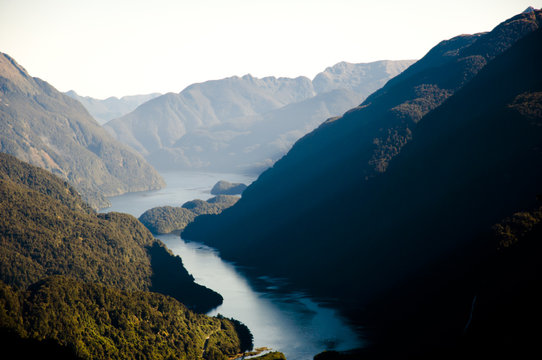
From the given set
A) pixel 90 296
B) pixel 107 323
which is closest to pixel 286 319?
pixel 107 323

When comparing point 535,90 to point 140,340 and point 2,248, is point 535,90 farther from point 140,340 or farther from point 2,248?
point 2,248

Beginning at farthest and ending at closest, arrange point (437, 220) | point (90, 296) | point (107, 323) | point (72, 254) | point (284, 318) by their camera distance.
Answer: point (72, 254), point (437, 220), point (284, 318), point (90, 296), point (107, 323)

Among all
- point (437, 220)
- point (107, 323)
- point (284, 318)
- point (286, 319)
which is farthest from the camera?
point (437, 220)

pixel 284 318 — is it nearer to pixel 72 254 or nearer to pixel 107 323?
pixel 107 323

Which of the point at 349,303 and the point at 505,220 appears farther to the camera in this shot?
the point at 349,303

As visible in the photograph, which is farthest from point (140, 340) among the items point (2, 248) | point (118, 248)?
point (118, 248)

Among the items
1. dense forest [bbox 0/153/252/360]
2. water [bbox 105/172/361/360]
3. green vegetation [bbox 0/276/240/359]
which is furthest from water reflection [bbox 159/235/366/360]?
green vegetation [bbox 0/276/240/359]

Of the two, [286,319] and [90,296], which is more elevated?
[90,296]

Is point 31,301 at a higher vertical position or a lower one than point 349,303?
higher
